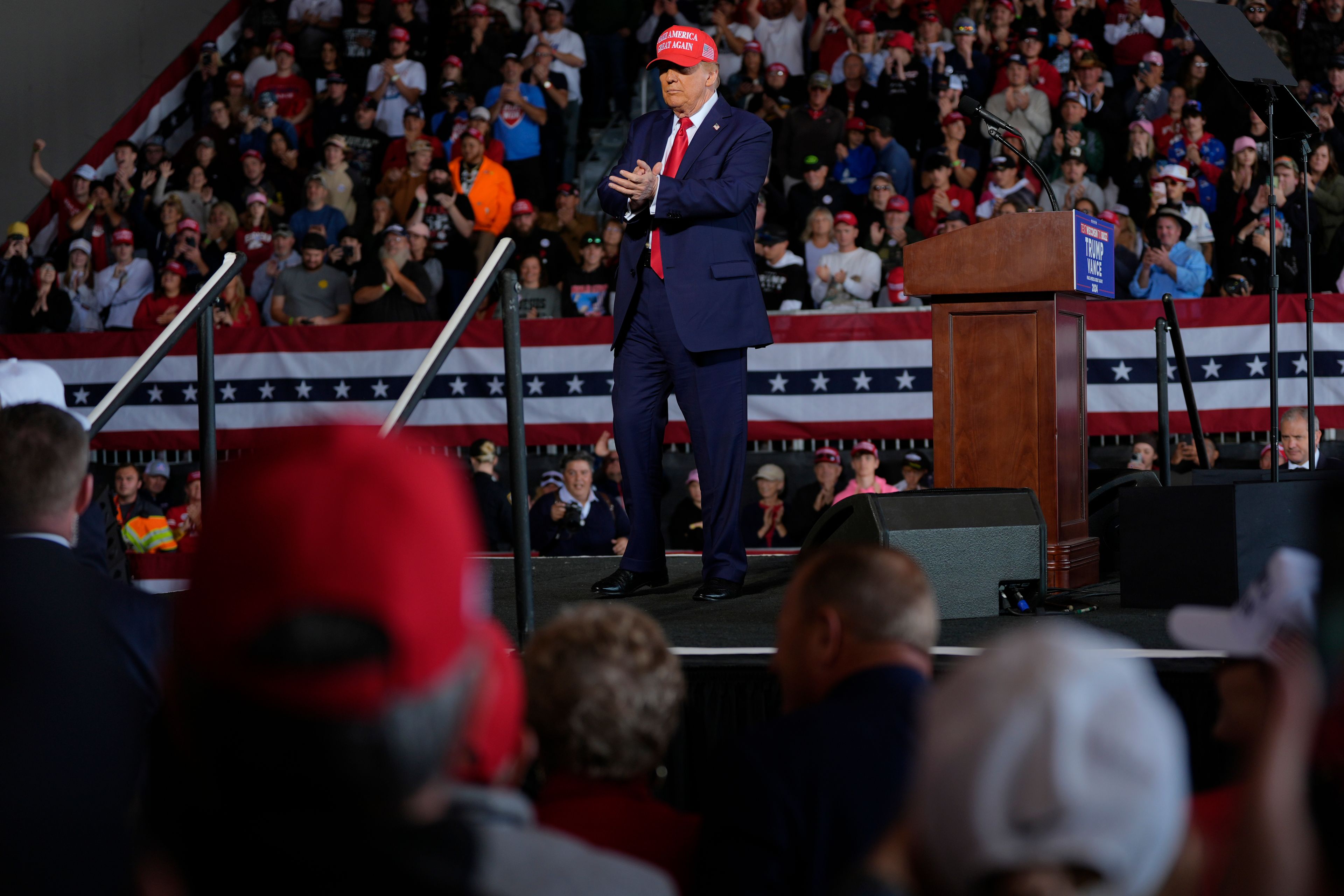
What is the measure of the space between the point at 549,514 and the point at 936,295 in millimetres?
3596

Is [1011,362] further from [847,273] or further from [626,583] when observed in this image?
[847,273]

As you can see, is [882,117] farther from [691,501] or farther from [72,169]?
[72,169]

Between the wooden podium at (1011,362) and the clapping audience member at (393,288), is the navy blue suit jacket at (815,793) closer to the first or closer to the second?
the wooden podium at (1011,362)

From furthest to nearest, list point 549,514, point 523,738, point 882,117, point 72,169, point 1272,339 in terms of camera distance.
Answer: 1. point 72,169
2. point 882,117
3. point 549,514
4. point 1272,339
5. point 523,738

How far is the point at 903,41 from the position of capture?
33.2 feet

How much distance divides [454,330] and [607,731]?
2308mm

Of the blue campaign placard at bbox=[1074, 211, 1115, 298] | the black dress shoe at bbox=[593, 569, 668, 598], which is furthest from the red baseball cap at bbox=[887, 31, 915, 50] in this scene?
the black dress shoe at bbox=[593, 569, 668, 598]

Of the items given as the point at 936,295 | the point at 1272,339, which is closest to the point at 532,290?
the point at 936,295

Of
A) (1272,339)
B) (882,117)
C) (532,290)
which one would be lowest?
(1272,339)

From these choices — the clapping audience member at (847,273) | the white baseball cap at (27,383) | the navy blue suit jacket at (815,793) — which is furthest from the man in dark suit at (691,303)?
the clapping audience member at (847,273)

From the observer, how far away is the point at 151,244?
10734 millimetres

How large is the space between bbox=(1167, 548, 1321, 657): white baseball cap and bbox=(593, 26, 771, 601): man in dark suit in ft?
8.92

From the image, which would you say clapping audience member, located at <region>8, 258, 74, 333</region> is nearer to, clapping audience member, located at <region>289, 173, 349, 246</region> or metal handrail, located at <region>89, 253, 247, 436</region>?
clapping audience member, located at <region>289, 173, 349, 246</region>

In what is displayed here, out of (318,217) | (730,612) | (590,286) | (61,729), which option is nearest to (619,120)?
(318,217)
